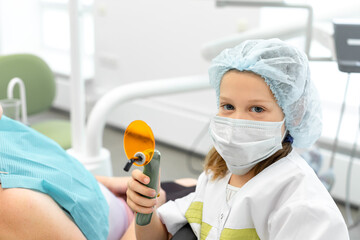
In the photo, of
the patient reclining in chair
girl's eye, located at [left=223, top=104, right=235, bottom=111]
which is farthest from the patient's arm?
girl's eye, located at [left=223, top=104, right=235, bottom=111]

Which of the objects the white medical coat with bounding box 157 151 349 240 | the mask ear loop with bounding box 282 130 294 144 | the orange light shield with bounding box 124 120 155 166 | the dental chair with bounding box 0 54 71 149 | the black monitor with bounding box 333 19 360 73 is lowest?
the dental chair with bounding box 0 54 71 149

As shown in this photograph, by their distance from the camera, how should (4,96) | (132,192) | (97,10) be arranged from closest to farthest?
(132,192), (4,96), (97,10)

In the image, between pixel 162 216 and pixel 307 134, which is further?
pixel 162 216

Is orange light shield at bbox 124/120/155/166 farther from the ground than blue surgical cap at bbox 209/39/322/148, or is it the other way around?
blue surgical cap at bbox 209/39/322/148

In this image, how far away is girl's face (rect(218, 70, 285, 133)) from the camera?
1093mm

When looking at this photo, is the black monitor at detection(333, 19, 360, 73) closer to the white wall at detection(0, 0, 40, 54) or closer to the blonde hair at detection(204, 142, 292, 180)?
the blonde hair at detection(204, 142, 292, 180)

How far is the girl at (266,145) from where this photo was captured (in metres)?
1.04

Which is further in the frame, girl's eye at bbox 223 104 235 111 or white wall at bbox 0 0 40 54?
white wall at bbox 0 0 40 54

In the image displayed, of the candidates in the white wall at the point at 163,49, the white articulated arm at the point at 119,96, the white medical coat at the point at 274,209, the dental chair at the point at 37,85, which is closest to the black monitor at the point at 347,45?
the white medical coat at the point at 274,209

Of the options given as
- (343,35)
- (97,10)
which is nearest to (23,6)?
(97,10)

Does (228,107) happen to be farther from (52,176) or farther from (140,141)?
(52,176)

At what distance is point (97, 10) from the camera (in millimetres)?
4273

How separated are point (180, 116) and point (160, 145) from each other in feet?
1.21

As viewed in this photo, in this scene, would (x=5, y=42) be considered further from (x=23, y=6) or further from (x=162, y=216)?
(x=162, y=216)
